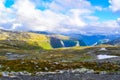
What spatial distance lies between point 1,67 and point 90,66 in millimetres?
23394

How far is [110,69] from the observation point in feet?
243

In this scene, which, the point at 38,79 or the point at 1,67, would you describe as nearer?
the point at 38,79

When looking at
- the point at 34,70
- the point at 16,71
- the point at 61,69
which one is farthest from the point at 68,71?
the point at 16,71

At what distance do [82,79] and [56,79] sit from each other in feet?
13.9

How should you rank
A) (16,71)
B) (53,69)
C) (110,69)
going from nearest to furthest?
(16,71)
(53,69)
(110,69)

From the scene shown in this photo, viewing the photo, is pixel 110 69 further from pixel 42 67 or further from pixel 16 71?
pixel 16 71

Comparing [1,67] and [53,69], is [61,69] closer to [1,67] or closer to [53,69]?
[53,69]

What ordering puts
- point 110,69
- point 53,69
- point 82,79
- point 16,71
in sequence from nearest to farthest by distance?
point 82,79 → point 16,71 → point 53,69 → point 110,69

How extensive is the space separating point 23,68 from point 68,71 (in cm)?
1013

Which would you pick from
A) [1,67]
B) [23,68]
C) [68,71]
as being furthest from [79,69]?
[1,67]

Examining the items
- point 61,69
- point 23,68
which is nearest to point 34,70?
point 23,68

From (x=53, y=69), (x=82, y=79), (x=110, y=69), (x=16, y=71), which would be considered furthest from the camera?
(x=110, y=69)

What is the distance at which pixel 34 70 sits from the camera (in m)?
66.5

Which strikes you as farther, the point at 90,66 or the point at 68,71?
the point at 90,66
